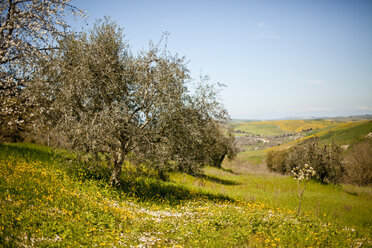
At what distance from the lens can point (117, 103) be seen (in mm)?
11492

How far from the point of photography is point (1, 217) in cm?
601

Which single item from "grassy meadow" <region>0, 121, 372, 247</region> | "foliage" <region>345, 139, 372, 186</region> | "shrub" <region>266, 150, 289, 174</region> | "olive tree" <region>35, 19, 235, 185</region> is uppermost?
"olive tree" <region>35, 19, 235, 185</region>

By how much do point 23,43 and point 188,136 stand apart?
9.71m

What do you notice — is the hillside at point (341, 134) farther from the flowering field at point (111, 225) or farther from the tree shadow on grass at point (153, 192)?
the flowering field at point (111, 225)

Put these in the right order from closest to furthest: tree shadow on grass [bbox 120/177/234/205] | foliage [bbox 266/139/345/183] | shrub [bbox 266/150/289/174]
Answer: tree shadow on grass [bbox 120/177/234/205] → foliage [bbox 266/139/345/183] → shrub [bbox 266/150/289/174]

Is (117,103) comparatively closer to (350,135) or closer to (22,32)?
(22,32)

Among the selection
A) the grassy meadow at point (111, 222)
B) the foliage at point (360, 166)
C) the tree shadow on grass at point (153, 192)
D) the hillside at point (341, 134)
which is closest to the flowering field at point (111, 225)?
the grassy meadow at point (111, 222)

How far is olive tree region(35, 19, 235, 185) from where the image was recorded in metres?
11.5

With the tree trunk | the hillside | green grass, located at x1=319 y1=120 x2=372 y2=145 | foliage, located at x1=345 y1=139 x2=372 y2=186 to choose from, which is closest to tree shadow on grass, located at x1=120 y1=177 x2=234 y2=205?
→ the tree trunk

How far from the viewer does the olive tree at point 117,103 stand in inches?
453

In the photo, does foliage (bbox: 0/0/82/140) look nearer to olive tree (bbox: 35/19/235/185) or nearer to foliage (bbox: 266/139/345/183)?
olive tree (bbox: 35/19/235/185)

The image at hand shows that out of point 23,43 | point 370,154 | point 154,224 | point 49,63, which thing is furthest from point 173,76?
point 370,154

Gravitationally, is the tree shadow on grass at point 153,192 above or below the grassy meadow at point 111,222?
below

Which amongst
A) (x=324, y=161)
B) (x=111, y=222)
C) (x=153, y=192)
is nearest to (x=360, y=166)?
(x=324, y=161)
